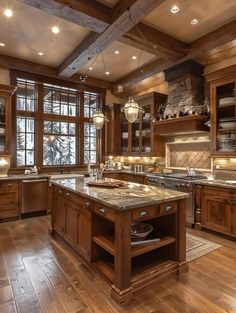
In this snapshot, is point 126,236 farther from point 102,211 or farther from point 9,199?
point 9,199

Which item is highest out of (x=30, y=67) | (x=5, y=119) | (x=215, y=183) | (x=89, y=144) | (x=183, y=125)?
(x=30, y=67)

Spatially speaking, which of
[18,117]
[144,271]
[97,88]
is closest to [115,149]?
[97,88]

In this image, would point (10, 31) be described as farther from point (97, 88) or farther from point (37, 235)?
point (37, 235)

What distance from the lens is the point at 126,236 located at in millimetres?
2117

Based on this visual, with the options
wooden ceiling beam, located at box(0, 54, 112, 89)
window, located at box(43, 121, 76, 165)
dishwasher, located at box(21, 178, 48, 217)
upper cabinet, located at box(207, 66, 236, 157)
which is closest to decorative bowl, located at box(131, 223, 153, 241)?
upper cabinet, located at box(207, 66, 236, 157)

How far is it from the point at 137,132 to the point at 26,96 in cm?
307

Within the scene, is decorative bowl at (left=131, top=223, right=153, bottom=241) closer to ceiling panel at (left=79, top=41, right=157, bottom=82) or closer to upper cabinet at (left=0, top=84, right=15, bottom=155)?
ceiling panel at (left=79, top=41, right=157, bottom=82)

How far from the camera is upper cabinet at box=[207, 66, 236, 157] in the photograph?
389 cm

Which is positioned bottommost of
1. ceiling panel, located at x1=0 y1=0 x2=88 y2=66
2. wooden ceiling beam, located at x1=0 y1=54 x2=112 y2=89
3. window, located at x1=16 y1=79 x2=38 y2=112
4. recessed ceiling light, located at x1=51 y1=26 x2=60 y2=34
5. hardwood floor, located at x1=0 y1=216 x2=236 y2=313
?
hardwood floor, located at x1=0 y1=216 x2=236 y2=313

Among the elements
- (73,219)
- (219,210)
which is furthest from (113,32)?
(219,210)

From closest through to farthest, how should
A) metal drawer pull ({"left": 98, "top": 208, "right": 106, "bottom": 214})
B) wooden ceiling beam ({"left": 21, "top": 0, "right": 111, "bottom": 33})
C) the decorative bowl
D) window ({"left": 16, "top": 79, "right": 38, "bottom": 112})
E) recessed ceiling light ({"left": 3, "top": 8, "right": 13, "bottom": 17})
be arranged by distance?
metal drawer pull ({"left": 98, "top": 208, "right": 106, "bottom": 214}) < the decorative bowl < wooden ceiling beam ({"left": 21, "top": 0, "right": 111, "bottom": 33}) < recessed ceiling light ({"left": 3, "top": 8, "right": 13, "bottom": 17}) < window ({"left": 16, "top": 79, "right": 38, "bottom": 112})

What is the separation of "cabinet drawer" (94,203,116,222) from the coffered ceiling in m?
2.48

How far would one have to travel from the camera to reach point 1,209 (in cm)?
454

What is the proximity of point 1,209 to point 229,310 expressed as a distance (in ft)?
14.1
